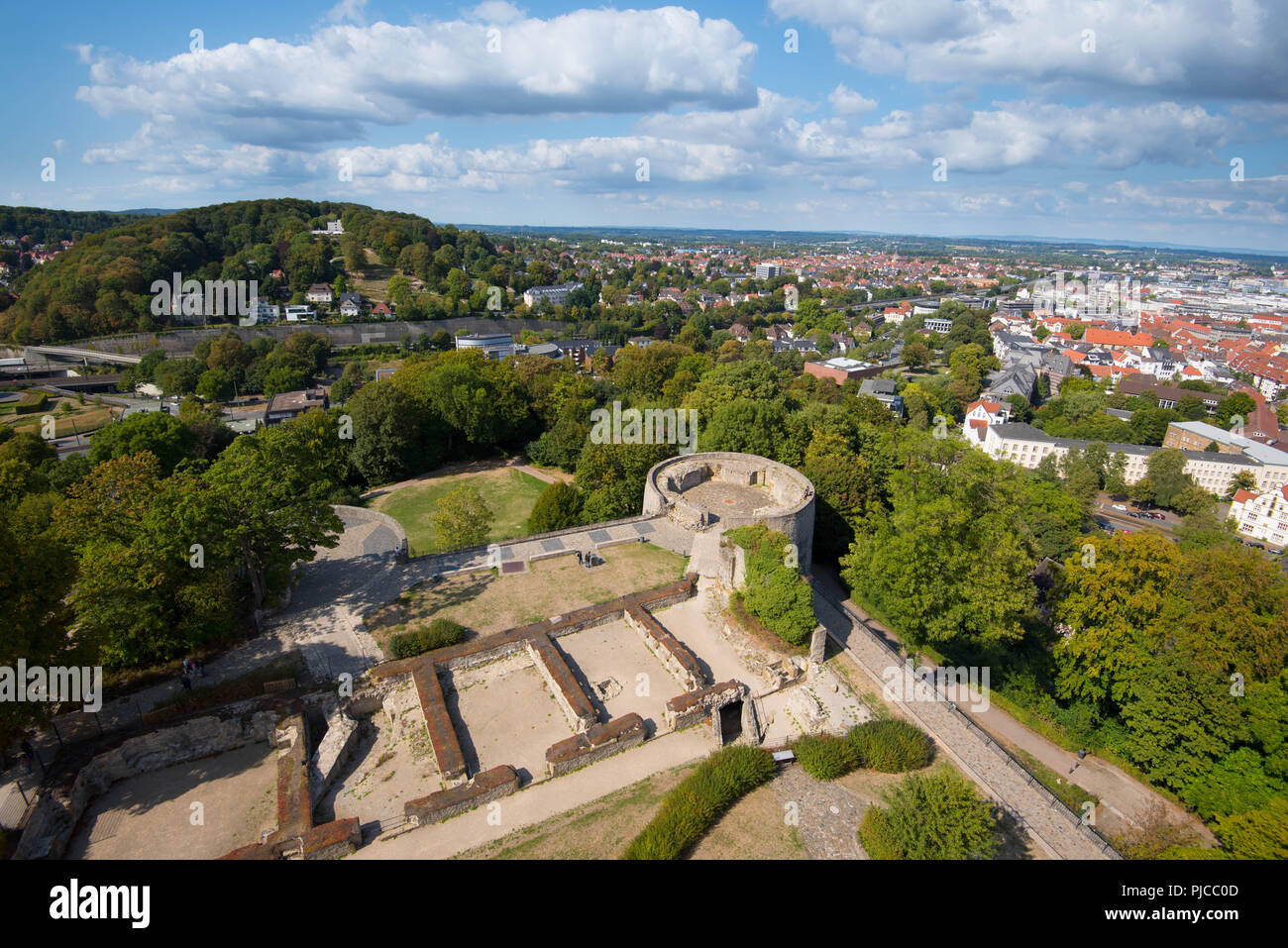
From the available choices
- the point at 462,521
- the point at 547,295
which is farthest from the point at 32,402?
the point at 547,295

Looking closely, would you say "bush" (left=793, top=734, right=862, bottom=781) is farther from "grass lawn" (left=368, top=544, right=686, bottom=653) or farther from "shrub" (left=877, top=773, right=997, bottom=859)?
"grass lawn" (left=368, top=544, right=686, bottom=653)

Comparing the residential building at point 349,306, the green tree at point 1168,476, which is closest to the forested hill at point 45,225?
the residential building at point 349,306

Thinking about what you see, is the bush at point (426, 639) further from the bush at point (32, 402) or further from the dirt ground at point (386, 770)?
the bush at point (32, 402)

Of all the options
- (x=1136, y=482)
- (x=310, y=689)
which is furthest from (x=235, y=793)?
(x=1136, y=482)

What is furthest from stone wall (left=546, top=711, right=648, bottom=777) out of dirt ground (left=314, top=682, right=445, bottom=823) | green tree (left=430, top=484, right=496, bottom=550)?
green tree (left=430, top=484, right=496, bottom=550)

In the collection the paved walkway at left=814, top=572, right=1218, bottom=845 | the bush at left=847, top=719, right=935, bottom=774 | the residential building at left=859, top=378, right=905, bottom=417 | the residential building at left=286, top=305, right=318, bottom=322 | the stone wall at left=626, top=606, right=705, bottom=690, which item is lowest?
the paved walkway at left=814, top=572, right=1218, bottom=845
